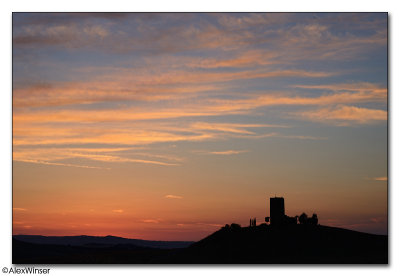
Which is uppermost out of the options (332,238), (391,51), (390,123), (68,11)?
(68,11)

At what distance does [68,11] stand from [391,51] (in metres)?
25.8

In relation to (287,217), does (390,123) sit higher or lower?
higher

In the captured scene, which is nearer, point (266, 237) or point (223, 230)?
point (266, 237)

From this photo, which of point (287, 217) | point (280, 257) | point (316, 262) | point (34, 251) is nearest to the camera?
point (316, 262)

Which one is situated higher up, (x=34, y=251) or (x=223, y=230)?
(x=223, y=230)

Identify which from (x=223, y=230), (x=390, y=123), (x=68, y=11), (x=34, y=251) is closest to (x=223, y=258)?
(x=223, y=230)

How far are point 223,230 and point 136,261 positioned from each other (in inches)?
498

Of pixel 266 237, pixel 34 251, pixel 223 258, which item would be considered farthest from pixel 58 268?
pixel 34 251

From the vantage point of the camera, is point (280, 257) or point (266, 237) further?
point (266, 237)

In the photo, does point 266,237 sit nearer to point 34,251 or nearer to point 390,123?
point 390,123

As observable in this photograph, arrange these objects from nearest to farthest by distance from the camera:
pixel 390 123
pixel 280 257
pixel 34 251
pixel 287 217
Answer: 1. pixel 390 123
2. pixel 280 257
3. pixel 287 217
4. pixel 34 251

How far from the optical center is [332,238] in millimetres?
66250

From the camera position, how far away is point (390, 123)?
146ft
